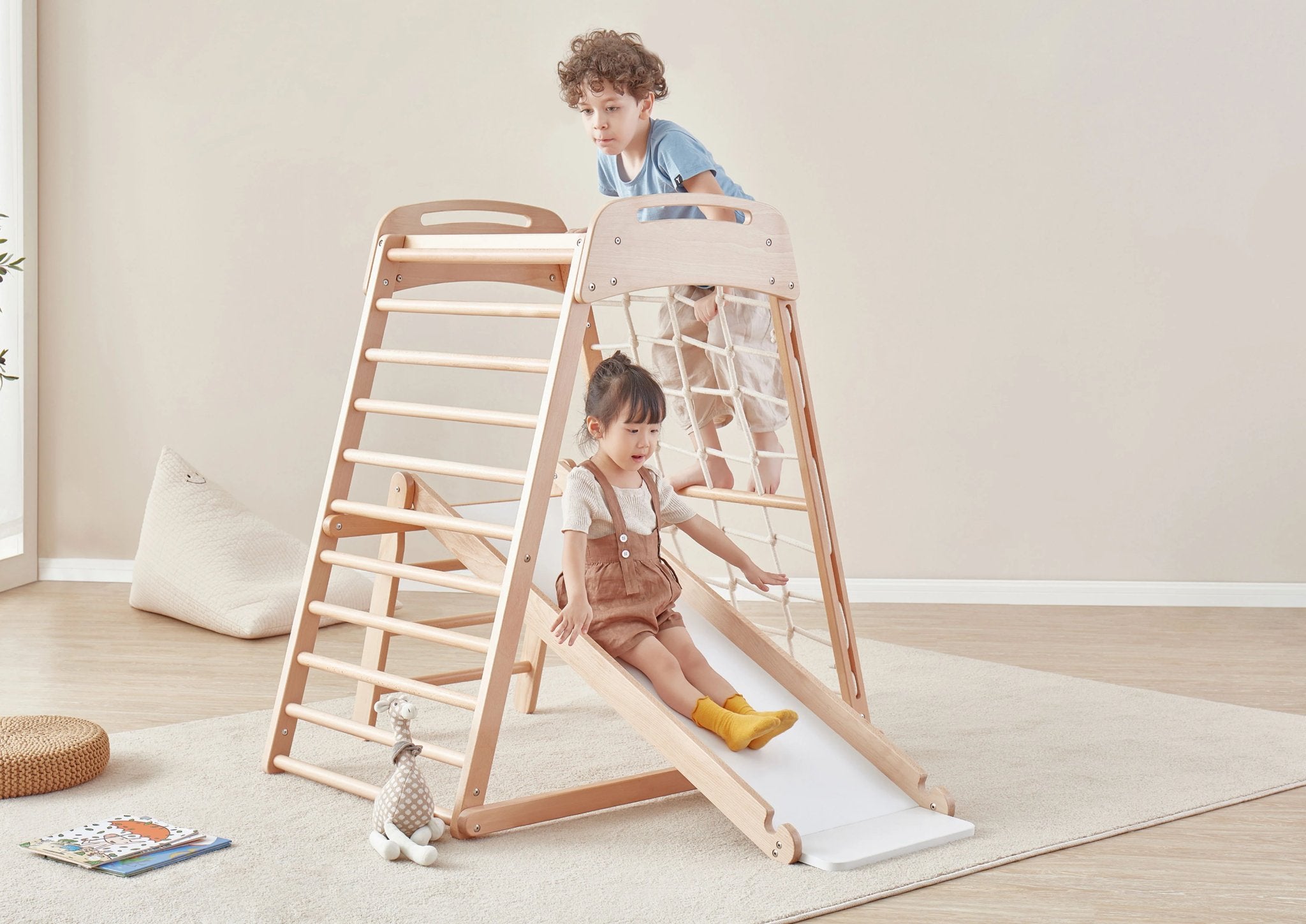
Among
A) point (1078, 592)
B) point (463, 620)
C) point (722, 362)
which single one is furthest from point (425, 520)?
point (1078, 592)

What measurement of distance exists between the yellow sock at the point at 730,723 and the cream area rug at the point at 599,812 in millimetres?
93

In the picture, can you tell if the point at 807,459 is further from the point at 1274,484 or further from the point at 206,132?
the point at 206,132

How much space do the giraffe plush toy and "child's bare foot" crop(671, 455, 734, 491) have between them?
1211 millimetres

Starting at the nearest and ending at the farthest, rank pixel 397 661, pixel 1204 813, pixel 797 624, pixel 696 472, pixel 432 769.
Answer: pixel 1204 813, pixel 432 769, pixel 696 472, pixel 397 661, pixel 797 624

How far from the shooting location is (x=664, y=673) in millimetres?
2336

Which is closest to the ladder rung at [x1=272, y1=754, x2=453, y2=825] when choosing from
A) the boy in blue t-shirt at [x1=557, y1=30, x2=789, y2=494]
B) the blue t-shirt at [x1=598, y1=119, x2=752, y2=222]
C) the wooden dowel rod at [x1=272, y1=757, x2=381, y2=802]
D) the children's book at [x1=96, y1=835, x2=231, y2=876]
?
the wooden dowel rod at [x1=272, y1=757, x2=381, y2=802]

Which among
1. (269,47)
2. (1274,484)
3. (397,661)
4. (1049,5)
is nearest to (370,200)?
(269,47)

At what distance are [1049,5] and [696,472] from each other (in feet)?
6.91

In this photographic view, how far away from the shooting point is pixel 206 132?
4551 millimetres

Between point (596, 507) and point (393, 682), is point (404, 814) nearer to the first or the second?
point (393, 682)

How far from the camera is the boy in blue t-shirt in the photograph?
285 centimetres

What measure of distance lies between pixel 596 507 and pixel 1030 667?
160cm

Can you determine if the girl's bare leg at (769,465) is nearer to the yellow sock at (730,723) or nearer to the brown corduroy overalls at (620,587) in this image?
the brown corduroy overalls at (620,587)

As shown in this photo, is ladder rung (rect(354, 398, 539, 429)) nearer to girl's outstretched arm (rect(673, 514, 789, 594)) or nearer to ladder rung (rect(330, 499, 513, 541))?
ladder rung (rect(330, 499, 513, 541))
